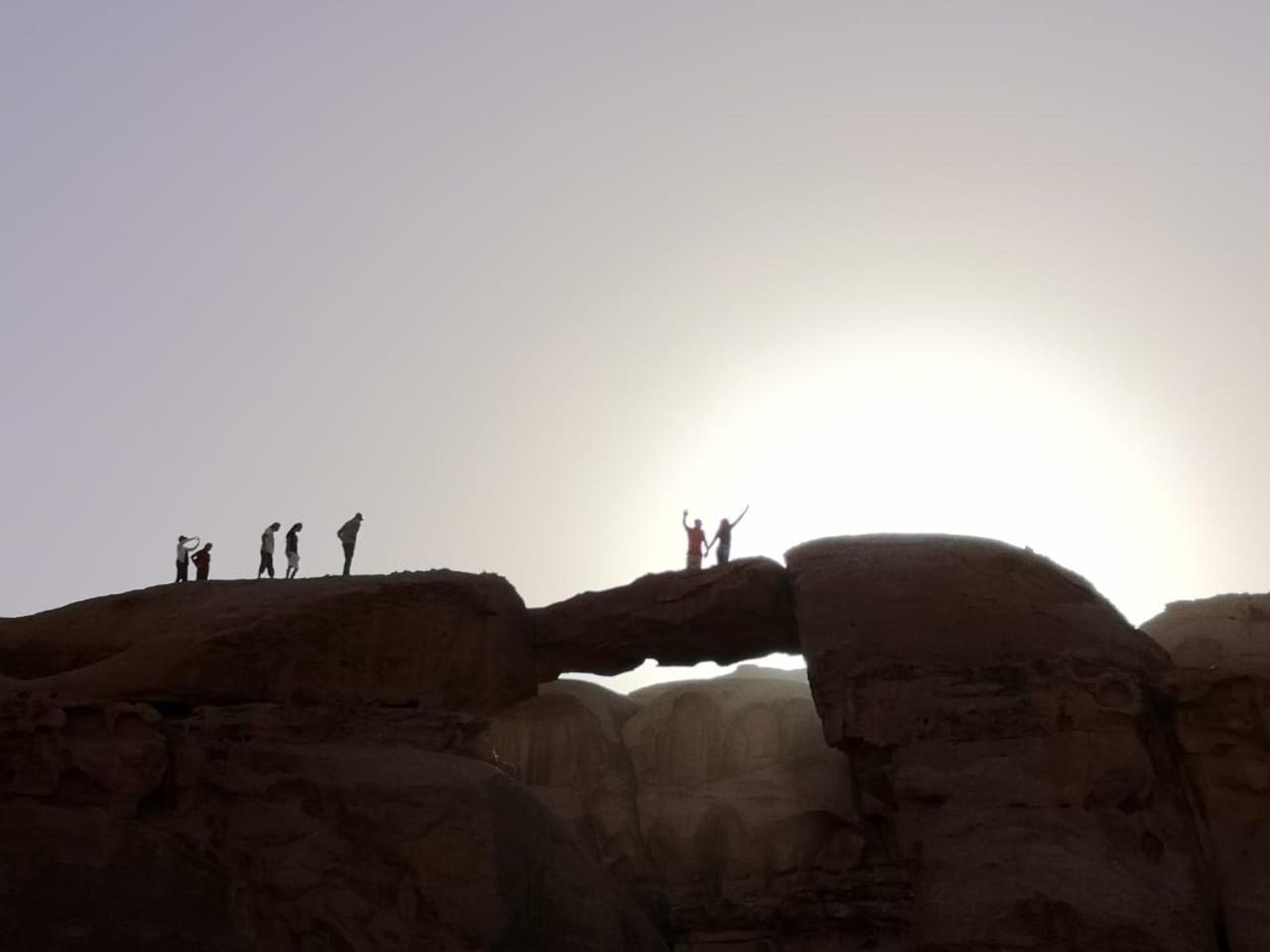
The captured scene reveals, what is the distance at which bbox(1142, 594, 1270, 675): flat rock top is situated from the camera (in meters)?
20.2

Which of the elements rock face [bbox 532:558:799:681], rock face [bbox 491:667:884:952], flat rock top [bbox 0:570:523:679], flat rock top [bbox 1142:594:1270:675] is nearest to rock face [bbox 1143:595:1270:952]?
flat rock top [bbox 1142:594:1270:675]

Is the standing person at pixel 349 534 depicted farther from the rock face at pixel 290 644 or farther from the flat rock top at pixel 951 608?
the flat rock top at pixel 951 608

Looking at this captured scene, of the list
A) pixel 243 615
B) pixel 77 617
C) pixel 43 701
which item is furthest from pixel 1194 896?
pixel 77 617

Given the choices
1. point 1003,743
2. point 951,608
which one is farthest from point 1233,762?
point 951,608

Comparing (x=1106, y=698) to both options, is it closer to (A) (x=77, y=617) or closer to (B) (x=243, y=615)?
(B) (x=243, y=615)

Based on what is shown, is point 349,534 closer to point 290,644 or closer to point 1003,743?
point 290,644

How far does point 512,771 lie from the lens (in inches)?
840

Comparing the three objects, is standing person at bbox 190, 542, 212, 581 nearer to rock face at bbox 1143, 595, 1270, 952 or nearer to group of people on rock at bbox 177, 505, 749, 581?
group of people on rock at bbox 177, 505, 749, 581

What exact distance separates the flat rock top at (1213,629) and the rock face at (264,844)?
8739mm

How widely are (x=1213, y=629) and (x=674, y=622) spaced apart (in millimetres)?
7541

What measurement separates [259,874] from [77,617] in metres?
5.62

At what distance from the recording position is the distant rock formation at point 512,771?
52.6ft

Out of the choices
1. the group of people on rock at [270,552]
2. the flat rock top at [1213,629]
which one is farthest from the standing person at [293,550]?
the flat rock top at [1213,629]

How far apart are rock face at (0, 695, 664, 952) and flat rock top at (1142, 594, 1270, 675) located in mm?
8739
